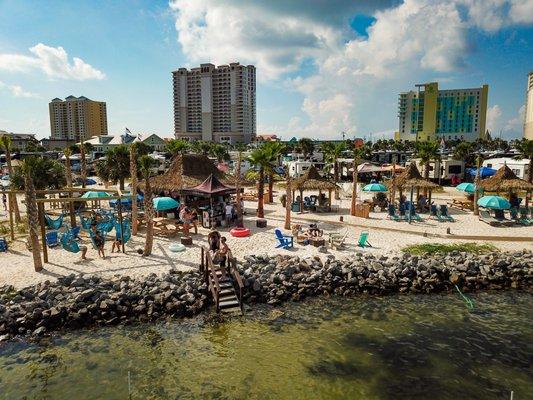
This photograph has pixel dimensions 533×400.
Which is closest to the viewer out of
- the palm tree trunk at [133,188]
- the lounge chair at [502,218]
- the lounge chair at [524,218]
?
the palm tree trunk at [133,188]

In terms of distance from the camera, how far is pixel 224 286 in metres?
13.9

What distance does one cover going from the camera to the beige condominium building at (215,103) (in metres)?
165

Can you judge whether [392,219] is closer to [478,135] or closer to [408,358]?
[408,358]

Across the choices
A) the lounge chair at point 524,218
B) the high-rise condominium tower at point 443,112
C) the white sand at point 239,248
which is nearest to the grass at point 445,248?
the white sand at point 239,248

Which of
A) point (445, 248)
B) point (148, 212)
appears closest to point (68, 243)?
point (148, 212)

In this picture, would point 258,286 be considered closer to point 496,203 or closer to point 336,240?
point 336,240

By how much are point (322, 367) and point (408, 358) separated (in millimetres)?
2498

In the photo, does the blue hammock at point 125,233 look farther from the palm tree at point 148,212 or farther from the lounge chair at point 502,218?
the lounge chair at point 502,218

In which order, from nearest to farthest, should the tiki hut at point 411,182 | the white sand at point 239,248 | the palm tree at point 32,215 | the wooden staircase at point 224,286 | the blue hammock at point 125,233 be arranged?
the wooden staircase at point 224,286 < the palm tree at point 32,215 < the white sand at point 239,248 < the blue hammock at point 125,233 < the tiki hut at point 411,182

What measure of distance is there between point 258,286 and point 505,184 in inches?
780

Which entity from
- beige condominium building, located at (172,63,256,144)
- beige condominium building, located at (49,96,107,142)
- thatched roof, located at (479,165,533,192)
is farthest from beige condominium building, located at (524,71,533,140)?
beige condominium building, located at (49,96,107,142)

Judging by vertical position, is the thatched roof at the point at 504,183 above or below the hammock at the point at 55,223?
above

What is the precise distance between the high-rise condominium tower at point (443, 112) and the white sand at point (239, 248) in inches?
5955

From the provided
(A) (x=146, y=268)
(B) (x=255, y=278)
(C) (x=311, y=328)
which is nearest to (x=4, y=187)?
(A) (x=146, y=268)
